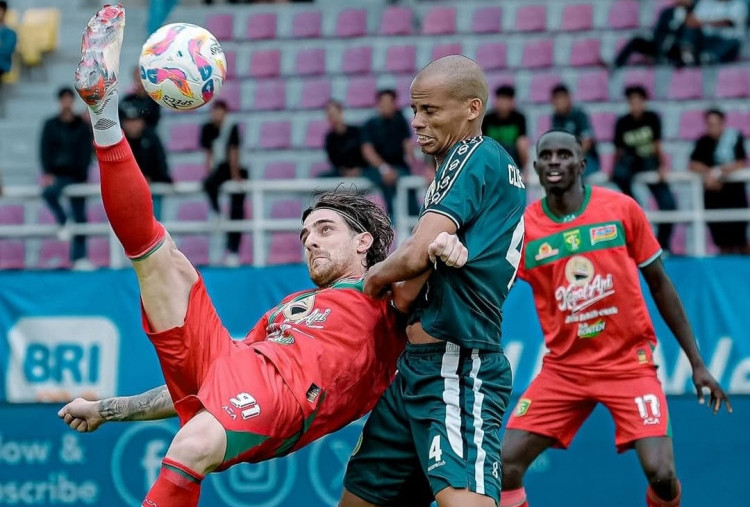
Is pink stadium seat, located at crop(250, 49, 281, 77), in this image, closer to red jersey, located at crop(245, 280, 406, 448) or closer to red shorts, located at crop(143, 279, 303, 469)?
red jersey, located at crop(245, 280, 406, 448)

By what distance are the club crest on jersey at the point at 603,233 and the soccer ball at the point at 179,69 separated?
Answer: 2.50 m

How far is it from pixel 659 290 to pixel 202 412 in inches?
117

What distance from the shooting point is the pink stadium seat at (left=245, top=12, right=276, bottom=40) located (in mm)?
17750

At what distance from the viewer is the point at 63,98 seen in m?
14.0

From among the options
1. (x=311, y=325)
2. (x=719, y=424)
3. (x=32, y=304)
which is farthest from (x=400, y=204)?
(x=311, y=325)

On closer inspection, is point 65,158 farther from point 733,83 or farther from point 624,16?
point 733,83

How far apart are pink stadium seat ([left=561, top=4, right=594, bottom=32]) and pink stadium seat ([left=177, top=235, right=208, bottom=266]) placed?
525 cm

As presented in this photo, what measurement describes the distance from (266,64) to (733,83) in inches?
233

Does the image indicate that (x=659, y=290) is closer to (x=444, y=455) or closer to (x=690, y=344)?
(x=690, y=344)

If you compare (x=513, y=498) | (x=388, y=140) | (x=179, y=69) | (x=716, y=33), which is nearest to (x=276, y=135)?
(x=388, y=140)

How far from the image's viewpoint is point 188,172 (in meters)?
16.2

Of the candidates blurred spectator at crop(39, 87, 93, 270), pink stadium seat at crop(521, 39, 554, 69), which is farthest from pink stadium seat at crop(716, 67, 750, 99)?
blurred spectator at crop(39, 87, 93, 270)

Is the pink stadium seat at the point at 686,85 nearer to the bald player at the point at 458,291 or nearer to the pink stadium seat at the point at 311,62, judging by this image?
the pink stadium seat at the point at 311,62

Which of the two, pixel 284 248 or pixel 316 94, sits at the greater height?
pixel 316 94
